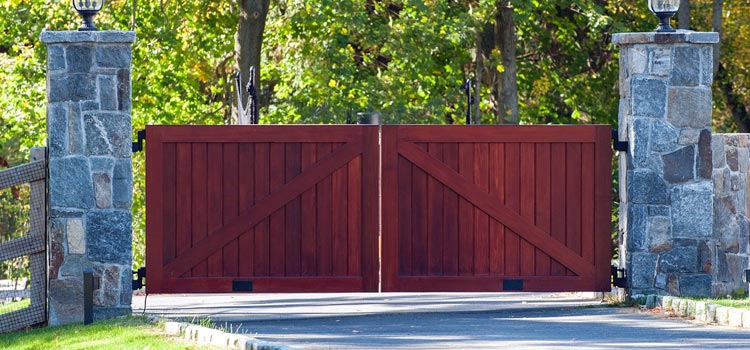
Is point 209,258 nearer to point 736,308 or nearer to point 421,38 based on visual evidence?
point 736,308

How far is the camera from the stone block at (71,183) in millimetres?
11828

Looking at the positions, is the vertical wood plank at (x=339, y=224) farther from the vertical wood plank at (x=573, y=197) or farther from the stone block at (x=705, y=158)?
the stone block at (x=705, y=158)

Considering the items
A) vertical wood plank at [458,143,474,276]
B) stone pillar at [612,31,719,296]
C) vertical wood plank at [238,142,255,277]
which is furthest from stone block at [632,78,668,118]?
vertical wood plank at [238,142,255,277]

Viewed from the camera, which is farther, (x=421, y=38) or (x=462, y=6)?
(x=462, y=6)

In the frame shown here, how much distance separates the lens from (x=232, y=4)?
1013 inches

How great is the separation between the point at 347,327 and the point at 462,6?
54.2 feet

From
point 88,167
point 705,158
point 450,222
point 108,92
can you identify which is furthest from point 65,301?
point 705,158

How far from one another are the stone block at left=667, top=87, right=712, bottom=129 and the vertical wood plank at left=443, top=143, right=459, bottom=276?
1.99 m

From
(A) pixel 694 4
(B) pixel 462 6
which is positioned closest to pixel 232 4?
(B) pixel 462 6

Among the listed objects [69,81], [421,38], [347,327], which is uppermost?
[421,38]

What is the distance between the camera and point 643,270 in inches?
488

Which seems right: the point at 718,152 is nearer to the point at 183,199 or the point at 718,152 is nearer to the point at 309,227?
the point at 309,227

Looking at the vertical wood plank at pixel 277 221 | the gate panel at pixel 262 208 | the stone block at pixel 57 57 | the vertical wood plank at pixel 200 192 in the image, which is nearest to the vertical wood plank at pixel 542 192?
the gate panel at pixel 262 208

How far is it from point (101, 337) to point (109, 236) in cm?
155
